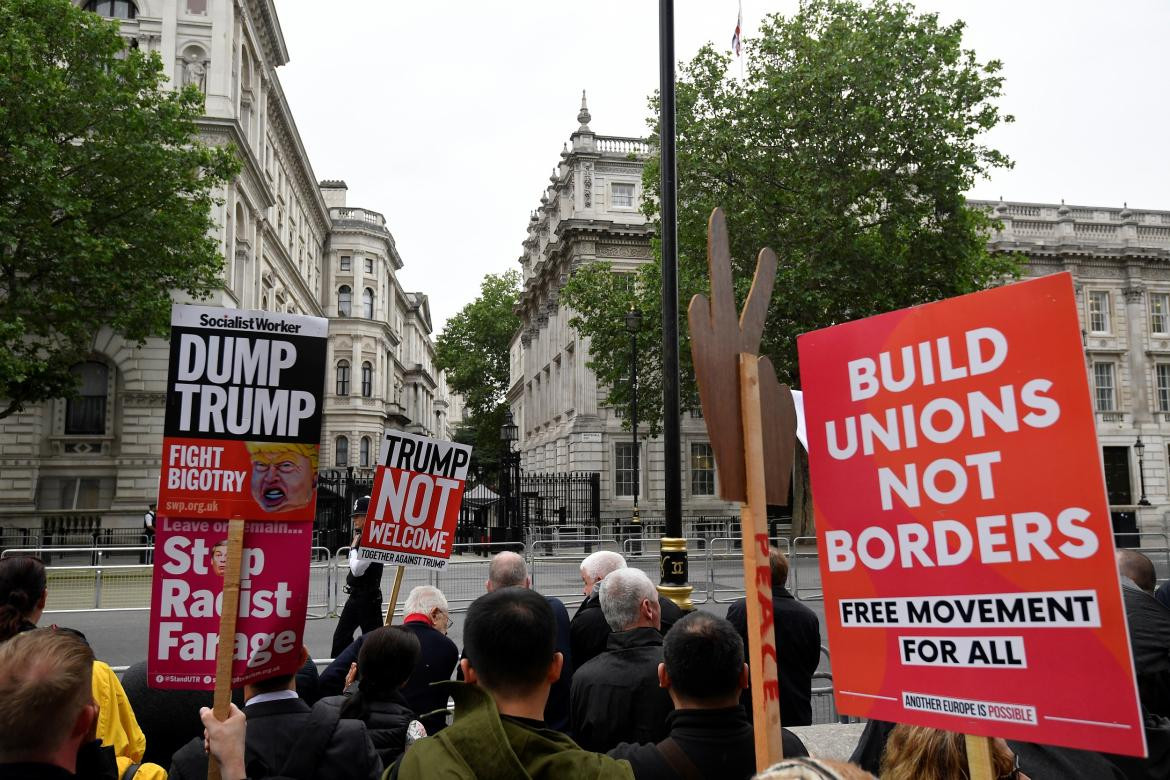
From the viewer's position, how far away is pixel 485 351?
240ft

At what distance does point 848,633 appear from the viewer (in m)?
2.55

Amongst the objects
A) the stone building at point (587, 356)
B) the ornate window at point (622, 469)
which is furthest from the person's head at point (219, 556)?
the ornate window at point (622, 469)

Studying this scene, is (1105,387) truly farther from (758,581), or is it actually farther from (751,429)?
(758,581)

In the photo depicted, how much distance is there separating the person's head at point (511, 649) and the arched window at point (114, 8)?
35722 mm

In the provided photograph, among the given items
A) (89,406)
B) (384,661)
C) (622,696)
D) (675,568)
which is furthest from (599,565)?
(89,406)

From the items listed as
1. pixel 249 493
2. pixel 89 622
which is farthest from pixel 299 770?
pixel 89 622

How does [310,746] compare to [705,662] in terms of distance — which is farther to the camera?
[310,746]

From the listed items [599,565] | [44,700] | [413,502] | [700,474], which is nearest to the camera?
[44,700]

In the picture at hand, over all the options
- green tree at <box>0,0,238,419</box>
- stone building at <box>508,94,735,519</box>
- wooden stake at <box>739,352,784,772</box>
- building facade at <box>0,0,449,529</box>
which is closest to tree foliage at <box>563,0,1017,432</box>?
stone building at <box>508,94,735,519</box>

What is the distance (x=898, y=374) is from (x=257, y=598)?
2.34 m

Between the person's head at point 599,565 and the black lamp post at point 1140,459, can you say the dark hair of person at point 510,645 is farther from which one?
the black lamp post at point 1140,459

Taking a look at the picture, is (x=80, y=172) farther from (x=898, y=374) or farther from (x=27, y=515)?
(x=898, y=374)

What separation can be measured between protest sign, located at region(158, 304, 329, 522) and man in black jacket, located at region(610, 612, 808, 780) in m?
1.48

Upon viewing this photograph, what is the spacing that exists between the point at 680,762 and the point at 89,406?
32007 millimetres
